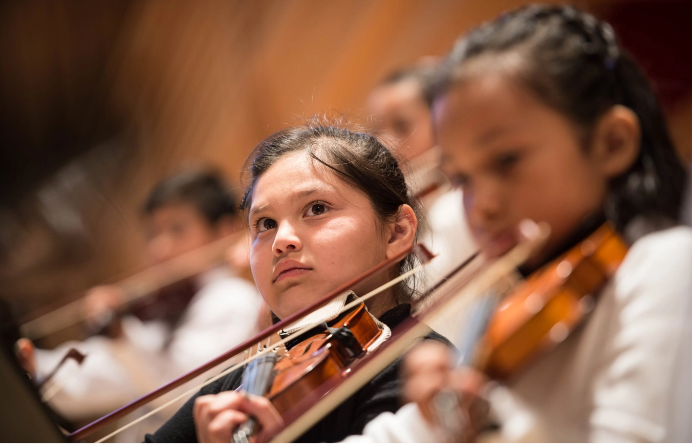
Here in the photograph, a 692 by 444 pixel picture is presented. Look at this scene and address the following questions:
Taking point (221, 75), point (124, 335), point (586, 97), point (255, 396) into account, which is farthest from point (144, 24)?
point (255, 396)

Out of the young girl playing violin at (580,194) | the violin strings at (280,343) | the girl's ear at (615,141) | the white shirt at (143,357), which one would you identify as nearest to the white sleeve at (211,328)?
the white shirt at (143,357)

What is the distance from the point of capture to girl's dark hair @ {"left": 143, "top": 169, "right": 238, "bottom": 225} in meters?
0.89

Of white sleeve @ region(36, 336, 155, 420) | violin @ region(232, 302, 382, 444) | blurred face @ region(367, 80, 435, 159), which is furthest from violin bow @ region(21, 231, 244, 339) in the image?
violin @ region(232, 302, 382, 444)

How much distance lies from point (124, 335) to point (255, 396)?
0.82 m

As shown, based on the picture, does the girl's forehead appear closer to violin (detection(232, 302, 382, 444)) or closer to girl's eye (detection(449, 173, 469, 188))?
violin (detection(232, 302, 382, 444))

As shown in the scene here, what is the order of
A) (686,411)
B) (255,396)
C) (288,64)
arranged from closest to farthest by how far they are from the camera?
(255,396)
(686,411)
(288,64)

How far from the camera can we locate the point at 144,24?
1278 millimetres

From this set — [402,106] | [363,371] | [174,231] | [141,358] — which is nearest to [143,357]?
[141,358]

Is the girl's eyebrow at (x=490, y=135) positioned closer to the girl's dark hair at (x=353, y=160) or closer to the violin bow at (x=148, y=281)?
the girl's dark hair at (x=353, y=160)

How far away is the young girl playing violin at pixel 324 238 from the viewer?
1.06 feet

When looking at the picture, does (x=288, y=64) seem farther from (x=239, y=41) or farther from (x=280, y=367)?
(x=280, y=367)

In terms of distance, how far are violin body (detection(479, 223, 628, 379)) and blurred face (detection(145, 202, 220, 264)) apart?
642 millimetres

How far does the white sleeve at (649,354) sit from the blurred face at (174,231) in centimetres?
69

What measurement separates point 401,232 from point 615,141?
0.29 metres
